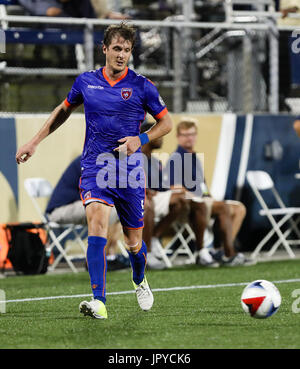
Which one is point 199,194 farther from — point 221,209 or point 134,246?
point 134,246

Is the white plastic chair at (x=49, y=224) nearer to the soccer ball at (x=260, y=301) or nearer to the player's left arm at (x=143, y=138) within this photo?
the player's left arm at (x=143, y=138)

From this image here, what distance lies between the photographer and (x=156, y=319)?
679 centimetres

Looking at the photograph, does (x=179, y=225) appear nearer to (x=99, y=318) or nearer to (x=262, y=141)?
(x=262, y=141)

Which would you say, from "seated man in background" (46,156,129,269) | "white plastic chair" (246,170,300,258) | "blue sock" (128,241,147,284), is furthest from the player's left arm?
"white plastic chair" (246,170,300,258)

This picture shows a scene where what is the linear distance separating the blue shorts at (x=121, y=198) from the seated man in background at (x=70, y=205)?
13.6ft

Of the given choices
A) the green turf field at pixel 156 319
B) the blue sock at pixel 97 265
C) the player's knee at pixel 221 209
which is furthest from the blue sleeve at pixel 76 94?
the player's knee at pixel 221 209

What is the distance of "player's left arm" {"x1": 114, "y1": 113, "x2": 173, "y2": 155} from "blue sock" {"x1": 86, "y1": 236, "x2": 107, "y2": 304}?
0.72 meters

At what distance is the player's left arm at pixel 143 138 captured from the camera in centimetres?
678

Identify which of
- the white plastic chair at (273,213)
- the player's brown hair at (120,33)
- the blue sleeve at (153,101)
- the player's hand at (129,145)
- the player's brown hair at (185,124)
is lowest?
the white plastic chair at (273,213)

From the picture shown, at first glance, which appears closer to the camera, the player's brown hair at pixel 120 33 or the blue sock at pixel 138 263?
the player's brown hair at pixel 120 33

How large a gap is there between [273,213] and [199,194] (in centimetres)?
121

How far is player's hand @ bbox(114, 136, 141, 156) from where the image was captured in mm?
6762
